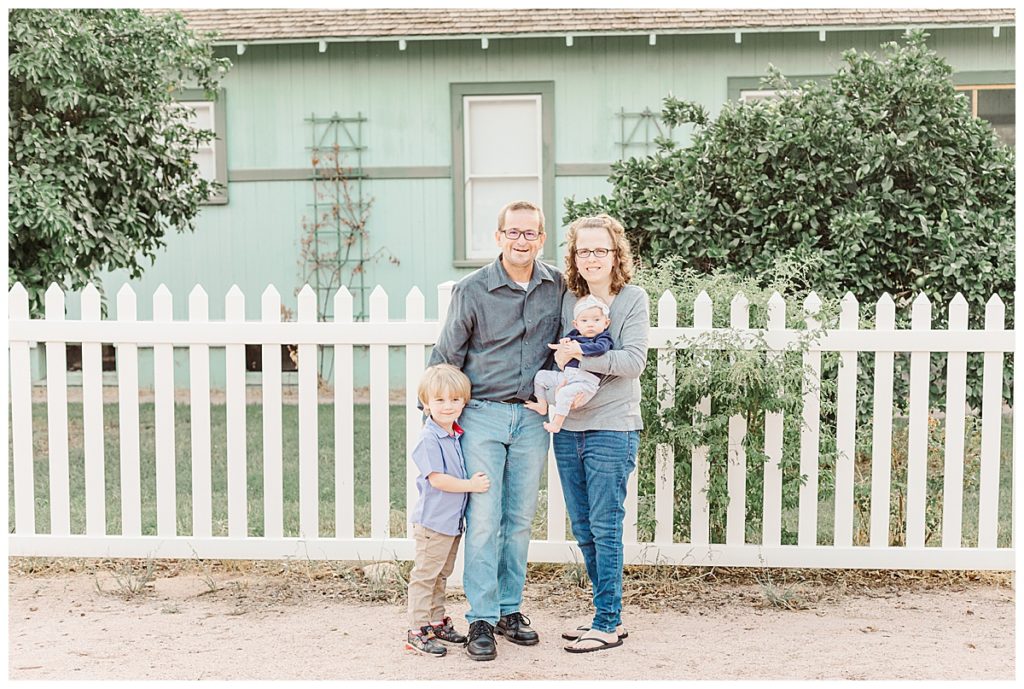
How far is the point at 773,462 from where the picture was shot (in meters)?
4.84

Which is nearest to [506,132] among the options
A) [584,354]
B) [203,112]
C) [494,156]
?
[494,156]

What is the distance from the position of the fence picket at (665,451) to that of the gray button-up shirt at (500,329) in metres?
0.84

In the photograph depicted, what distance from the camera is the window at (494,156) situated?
433 inches

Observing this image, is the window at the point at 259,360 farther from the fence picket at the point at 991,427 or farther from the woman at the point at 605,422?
the fence picket at the point at 991,427

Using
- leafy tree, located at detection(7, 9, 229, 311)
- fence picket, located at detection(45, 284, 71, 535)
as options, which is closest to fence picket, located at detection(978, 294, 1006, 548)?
fence picket, located at detection(45, 284, 71, 535)

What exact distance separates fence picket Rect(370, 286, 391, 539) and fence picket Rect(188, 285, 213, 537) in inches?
29.9

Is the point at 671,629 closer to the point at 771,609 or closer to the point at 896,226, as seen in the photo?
→ the point at 771,609

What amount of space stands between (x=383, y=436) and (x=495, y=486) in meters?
1.01

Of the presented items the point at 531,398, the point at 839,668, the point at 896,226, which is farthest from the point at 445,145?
the point at 839,668

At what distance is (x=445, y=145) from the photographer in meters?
11.1

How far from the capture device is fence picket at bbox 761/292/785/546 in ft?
15.5

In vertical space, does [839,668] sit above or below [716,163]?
below

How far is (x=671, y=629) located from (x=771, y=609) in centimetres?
53

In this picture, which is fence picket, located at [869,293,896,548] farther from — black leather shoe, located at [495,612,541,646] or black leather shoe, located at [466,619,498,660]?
black leather shoe, located at [466,619,498,660]
